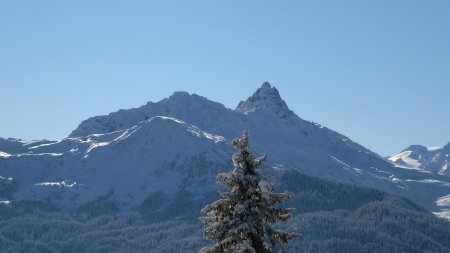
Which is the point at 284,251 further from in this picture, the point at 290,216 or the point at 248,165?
the point at 248,165

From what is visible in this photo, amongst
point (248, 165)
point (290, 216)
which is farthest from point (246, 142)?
point (290, 216)

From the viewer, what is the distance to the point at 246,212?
3250 centimetres

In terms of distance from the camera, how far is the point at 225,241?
3194 centimetres

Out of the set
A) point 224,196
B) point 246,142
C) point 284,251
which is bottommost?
point 284,251

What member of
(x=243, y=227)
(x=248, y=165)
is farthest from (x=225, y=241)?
(x=248, y=165)

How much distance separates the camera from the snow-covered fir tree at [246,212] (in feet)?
105

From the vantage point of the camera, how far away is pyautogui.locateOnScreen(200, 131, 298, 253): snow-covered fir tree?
32.1 metres

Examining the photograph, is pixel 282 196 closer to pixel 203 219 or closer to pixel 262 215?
pixel 262 215

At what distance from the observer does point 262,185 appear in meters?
32.3

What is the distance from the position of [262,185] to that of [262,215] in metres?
1.21

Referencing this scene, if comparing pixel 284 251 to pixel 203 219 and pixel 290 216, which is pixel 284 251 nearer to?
pixel 290 216

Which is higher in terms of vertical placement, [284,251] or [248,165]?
[248,165]

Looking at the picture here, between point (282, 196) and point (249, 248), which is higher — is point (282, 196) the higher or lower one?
the higher one

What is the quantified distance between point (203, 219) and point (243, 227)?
1811mm
